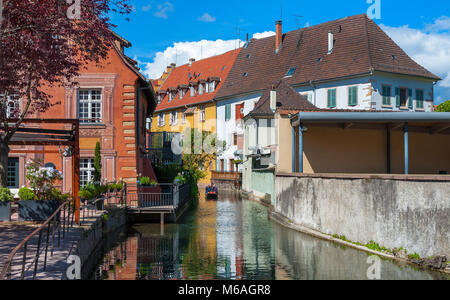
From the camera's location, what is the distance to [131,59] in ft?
88.3

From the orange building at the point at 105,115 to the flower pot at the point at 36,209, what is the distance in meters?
7.82

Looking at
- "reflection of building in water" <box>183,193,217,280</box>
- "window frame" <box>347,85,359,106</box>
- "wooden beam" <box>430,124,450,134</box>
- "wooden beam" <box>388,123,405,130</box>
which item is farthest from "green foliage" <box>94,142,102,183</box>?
"window frame" <box>347,85,359,106</box>

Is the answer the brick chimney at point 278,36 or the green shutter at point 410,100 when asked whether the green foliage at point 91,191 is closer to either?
the green shutter at point 410,100

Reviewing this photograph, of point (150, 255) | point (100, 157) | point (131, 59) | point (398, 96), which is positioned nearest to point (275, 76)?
point (398, 96)

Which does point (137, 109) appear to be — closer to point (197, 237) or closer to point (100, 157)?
point (100, 157)

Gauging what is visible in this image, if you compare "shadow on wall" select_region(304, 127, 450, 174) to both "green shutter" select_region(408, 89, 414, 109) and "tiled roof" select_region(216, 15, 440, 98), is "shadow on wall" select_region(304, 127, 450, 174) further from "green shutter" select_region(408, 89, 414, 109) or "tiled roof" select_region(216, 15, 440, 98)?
"green shutter" select_region(408, 89, 414, 109)

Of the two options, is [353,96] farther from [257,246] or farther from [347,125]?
[257,246]

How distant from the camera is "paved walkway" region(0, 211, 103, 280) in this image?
904 centimetres

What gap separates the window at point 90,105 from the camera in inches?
902

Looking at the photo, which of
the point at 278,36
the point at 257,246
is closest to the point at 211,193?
the point at 278,36

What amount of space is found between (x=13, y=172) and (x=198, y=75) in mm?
43537

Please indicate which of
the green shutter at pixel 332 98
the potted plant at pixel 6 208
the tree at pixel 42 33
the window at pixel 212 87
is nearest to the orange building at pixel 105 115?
the potted plant at pixel 6 208

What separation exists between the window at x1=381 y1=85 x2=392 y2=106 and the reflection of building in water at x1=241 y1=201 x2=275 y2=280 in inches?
627

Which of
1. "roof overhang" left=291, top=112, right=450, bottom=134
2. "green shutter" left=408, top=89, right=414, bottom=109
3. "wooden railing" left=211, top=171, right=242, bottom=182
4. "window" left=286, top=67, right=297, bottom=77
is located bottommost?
"wooden railing" left=211, top=171, right=242, bottom=182
